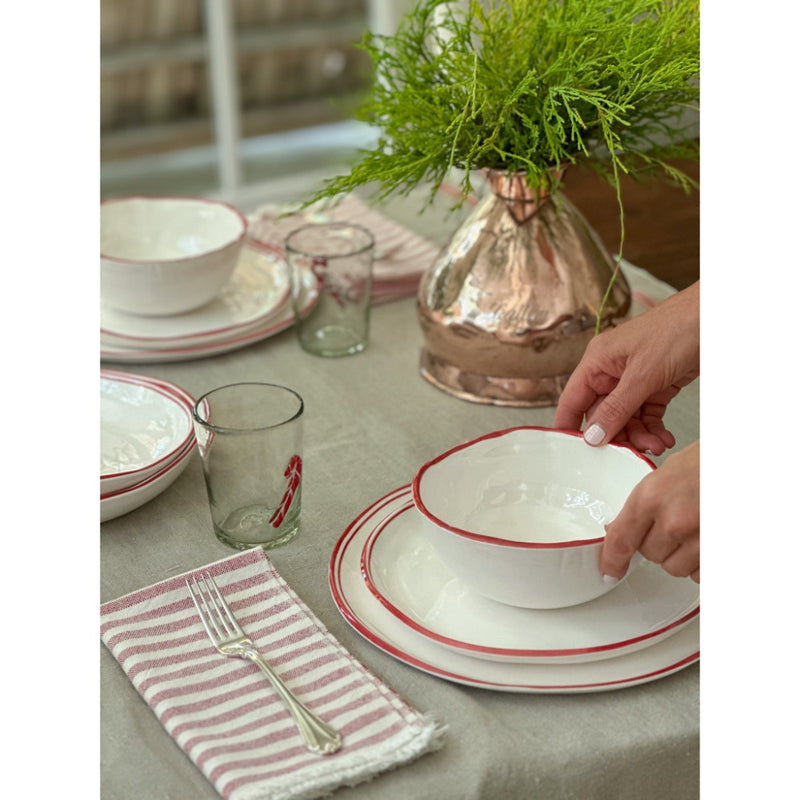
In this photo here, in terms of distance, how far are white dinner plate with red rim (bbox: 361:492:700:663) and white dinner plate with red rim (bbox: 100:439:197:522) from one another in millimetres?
192

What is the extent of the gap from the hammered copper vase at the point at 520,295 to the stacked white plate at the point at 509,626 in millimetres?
298

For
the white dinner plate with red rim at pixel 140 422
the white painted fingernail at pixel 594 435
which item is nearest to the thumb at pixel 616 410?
the white painted fingernail at pixel 594 435

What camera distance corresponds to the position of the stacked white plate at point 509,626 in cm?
71

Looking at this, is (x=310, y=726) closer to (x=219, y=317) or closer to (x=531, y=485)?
(x=531, y=485)

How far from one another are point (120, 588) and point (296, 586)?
0.42ft

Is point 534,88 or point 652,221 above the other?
point 534,88

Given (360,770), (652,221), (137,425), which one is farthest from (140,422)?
(652,221)

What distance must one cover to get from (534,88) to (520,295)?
0.63ft

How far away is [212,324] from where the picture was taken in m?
1.23

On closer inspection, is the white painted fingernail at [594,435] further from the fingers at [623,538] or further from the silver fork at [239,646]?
the silver fork at [239,646]
